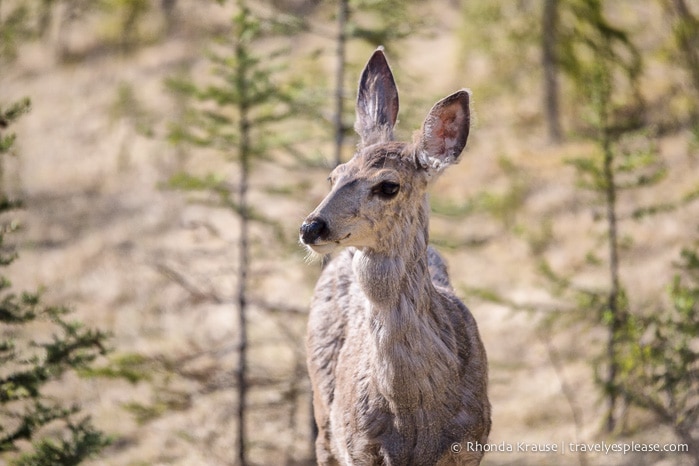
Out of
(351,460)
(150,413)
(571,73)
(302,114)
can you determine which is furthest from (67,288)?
(351,460)

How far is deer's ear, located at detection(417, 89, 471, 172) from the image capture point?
5.70m

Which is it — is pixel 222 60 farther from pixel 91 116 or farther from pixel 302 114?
pixel 91 116

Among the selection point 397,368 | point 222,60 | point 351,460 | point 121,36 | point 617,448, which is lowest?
point 617,448

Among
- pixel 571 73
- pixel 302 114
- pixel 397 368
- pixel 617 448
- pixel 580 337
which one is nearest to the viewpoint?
pixel 397 368

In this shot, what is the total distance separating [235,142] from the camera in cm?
1229

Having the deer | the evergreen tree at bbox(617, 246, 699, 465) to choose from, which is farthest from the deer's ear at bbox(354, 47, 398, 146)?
the evergreen tree at bbox(617, 246, 699, 465)

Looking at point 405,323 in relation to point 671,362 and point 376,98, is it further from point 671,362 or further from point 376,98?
point 671,362

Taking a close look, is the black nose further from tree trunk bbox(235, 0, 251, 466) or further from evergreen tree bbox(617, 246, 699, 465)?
tree trunk bbox(235, 0, 251, 466)

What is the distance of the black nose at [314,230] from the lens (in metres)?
5.18

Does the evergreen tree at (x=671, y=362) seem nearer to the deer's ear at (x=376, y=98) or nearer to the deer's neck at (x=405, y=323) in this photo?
the deer's neck at (x=405, y=323)

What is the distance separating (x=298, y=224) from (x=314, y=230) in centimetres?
696

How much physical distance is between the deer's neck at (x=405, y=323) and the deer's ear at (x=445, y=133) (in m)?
0.34

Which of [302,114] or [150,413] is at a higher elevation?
[302,114]

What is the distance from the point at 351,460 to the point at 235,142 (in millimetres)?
6903
